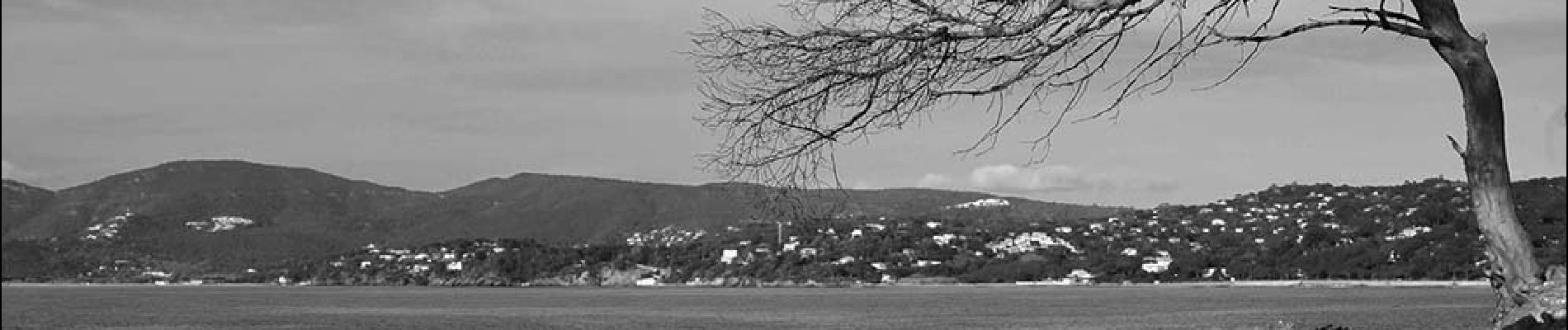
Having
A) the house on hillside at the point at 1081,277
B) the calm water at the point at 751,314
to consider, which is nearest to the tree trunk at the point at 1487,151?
the calm water at the point at 751,314

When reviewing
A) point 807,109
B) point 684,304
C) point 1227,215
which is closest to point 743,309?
point 684,304

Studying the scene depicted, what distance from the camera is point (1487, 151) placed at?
929 centimetres

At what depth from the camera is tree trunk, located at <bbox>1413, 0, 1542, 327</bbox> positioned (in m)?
9.29

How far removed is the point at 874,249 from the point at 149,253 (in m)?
72.2

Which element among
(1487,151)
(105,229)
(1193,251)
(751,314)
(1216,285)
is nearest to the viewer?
(1487,151)

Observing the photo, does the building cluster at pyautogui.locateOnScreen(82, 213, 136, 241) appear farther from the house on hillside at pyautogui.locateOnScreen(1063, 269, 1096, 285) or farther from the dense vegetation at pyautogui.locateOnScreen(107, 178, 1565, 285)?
the house on hillside at pyautogui.locateOnScreen(1063, 269, 1096, 285)

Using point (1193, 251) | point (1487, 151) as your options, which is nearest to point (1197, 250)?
point (1193, 251)

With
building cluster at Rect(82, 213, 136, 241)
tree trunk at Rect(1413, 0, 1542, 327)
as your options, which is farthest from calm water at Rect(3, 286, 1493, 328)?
tree trunk at Rect(1413, 0, 1542, 327)

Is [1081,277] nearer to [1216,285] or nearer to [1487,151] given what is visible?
[1216,285]

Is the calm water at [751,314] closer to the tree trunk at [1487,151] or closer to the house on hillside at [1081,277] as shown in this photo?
the tree trunk at [1487,151]

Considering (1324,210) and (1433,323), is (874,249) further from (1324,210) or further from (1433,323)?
(1433,323)

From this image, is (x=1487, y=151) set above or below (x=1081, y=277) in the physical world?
above

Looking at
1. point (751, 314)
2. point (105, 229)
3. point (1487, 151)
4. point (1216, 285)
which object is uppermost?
point (105, 229)

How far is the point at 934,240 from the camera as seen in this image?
645ft
